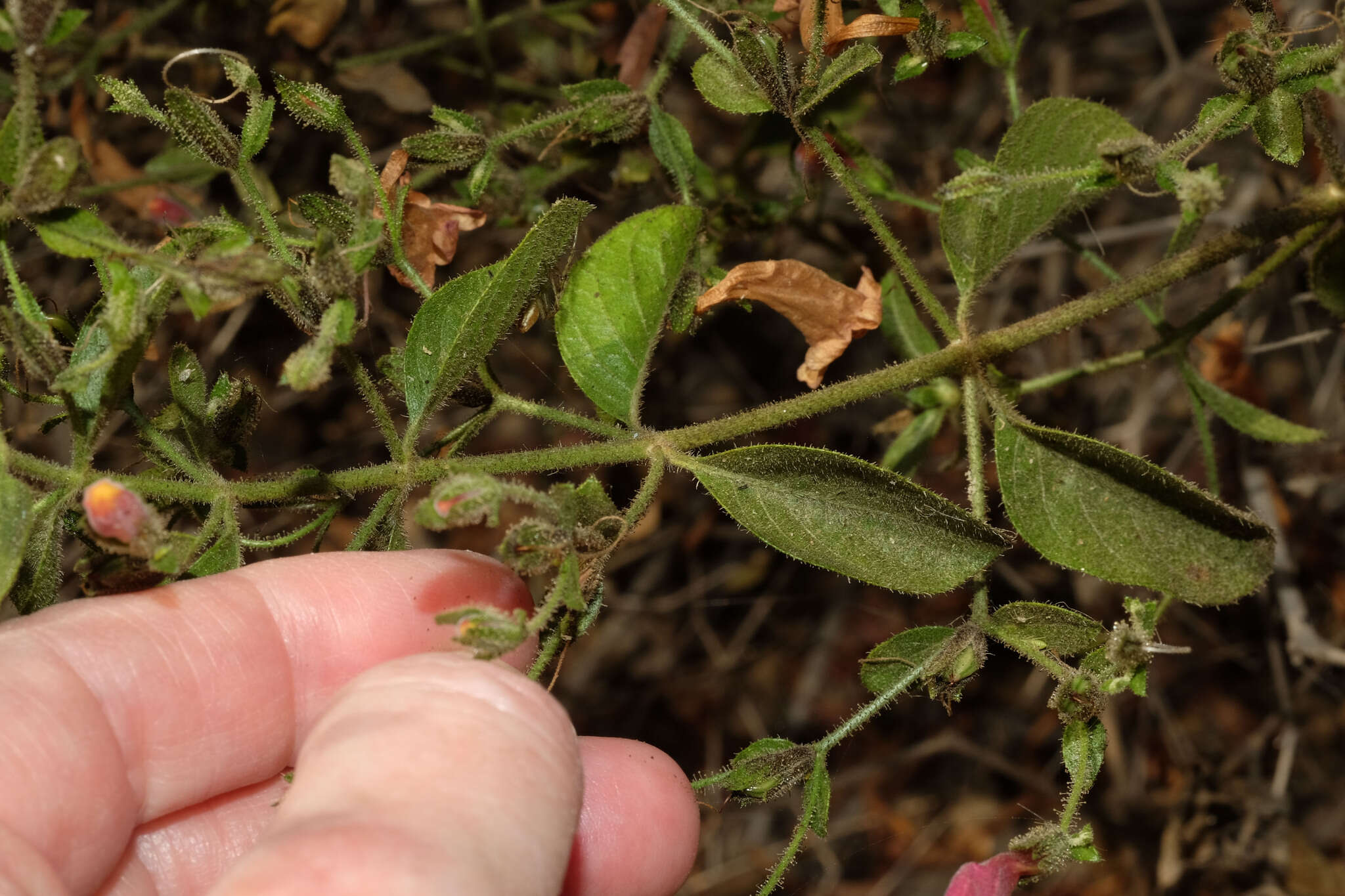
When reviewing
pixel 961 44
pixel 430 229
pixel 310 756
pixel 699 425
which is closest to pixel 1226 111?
pixel 961 44

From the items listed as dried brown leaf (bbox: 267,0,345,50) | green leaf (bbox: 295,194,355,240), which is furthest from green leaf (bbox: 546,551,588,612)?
dried brown leaf (bbox: 267,0,345,50)

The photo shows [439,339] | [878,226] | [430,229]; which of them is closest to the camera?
[439,339]

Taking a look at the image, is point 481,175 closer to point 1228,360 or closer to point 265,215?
point 265,215

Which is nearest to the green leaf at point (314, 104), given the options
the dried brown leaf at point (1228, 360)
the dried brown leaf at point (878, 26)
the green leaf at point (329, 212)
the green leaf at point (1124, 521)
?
the green leaf at point (329, 212)

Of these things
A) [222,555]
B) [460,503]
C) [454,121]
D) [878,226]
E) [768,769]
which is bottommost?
[768,769]

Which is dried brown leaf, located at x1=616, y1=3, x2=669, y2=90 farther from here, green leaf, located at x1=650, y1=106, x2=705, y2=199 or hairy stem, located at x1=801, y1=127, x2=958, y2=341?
hairy stem, located at x1=801, y1=127, x2=958, y2=341

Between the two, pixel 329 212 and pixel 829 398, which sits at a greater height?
pixel 329 212

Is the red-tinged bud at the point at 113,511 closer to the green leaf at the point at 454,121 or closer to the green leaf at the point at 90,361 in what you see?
the green leaf at the point at 90,361
